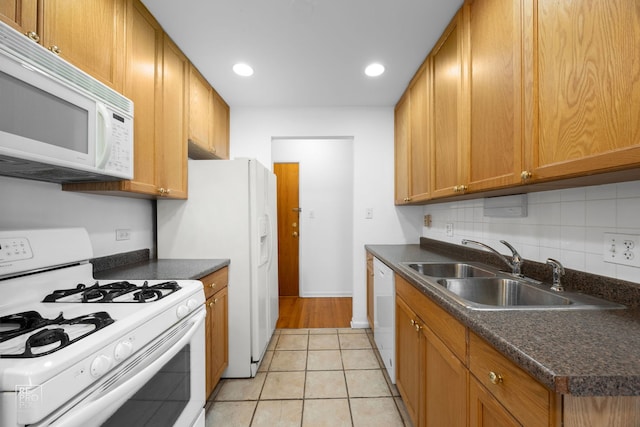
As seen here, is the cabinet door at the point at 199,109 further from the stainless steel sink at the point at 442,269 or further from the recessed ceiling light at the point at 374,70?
the stainless steel sink at the point at 442,269

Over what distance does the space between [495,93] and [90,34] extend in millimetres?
1842

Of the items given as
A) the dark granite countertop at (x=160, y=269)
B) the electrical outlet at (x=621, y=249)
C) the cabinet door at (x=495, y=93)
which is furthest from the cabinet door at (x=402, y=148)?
the dark granite countertop at (x=160, y=269)

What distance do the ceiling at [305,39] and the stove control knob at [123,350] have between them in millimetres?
1705

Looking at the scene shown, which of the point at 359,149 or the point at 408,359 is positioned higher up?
the point at 359,149

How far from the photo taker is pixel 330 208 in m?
3.88

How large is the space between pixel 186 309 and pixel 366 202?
2088 millimetres

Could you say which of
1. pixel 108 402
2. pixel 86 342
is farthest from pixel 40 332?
pixel 108 402

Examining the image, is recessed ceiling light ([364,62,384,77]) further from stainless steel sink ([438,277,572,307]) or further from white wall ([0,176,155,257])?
white wall ([0,176,155,257])

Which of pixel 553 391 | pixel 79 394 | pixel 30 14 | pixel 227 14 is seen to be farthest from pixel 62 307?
pixel 227 14

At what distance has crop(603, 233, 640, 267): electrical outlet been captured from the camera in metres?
0.92

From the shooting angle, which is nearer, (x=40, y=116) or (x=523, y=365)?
(x=523, y=365)

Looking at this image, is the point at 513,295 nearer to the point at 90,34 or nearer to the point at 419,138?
the point at 419,138

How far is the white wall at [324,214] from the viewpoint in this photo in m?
3.86

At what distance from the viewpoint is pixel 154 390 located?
926 millimetres
